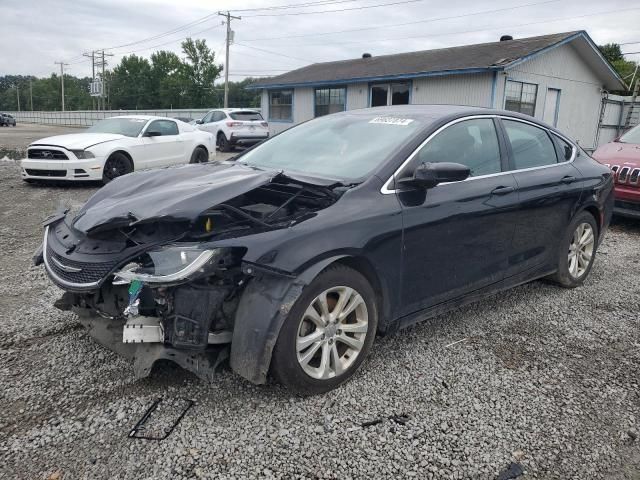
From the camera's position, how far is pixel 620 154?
7.63 meters

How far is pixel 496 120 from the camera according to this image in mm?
4016

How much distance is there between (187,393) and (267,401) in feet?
1.51

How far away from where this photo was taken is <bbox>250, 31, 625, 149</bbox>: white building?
17.8 m

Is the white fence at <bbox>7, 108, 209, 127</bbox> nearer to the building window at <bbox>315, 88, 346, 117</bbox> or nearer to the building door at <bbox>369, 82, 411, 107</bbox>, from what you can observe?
the building window at <bbox>315, 88, 346, 117</bbox>

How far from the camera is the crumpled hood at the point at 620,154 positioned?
7277 mm

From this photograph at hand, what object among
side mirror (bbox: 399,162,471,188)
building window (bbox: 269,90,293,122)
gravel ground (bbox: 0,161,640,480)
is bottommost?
gravel ground (bbox: 0,161,640,480)

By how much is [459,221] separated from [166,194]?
75.8 inches

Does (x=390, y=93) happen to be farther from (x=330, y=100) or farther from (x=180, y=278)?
(x=180, y=278)

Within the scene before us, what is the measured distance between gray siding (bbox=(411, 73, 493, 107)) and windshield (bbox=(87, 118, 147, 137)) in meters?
11.4

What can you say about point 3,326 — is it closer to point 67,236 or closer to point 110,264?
point 67,236

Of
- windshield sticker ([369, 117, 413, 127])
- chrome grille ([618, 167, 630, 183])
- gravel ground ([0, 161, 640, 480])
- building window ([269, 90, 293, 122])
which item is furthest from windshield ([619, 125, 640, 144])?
building window ([269, 90, 293, 122])

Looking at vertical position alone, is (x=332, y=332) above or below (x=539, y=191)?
below

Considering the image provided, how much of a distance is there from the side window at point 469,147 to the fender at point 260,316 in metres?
1.35

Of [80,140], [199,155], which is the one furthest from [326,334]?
[199,155]
